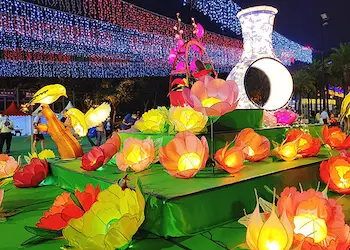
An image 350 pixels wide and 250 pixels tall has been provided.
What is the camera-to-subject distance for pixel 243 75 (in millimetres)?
5066

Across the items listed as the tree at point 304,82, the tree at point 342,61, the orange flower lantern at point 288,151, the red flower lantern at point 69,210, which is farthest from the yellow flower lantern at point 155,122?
the tree at point 304,82

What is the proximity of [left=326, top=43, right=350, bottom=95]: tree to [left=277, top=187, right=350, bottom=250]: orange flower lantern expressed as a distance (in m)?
32.6

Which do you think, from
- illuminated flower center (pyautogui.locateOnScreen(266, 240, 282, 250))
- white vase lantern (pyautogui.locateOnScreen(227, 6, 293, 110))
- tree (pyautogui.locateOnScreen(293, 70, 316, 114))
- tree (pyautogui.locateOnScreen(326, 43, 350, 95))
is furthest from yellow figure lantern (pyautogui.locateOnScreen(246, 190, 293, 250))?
tree (pyautogui.locateOnScreen(293, 70, 316, 114))

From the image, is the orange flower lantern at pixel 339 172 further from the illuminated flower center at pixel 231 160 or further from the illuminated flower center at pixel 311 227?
the illuminated flower center at pixel 311 227

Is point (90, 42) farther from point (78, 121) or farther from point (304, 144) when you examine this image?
point (304, 144)

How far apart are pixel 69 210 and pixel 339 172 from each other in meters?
1.67

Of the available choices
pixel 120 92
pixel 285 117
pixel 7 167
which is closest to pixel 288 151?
pixel 285 117

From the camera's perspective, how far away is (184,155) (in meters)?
2.05

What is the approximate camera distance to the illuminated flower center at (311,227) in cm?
134

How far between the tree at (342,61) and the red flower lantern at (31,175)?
31.9 m

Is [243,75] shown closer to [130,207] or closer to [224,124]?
[224,124]

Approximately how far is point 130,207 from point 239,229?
62cm

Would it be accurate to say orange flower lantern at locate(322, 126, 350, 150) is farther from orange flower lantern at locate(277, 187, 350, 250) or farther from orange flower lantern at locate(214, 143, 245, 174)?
orange flower lantern at locate(277, 187, 350, 250)

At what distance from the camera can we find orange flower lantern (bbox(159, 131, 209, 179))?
6.65 feet
